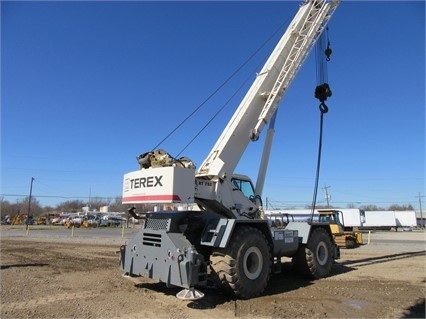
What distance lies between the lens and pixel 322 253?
12383mm

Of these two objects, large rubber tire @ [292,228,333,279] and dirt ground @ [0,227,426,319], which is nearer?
dirt ground @ [0,227,426,319]

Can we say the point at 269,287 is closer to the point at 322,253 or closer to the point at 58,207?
the point at 322,253

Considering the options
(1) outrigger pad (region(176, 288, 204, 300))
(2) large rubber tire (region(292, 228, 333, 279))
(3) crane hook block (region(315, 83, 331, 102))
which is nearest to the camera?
(1) outrigger pad (region(176, 288, 204, 300))

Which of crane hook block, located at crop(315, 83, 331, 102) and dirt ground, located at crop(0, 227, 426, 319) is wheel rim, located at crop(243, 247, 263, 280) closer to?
dirt ground, located at crop(0, 227, 426, 319)

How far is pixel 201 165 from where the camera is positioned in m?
10.6

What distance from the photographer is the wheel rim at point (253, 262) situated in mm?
9164

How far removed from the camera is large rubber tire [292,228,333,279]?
1169 centimetres

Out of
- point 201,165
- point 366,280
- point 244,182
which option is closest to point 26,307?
point 201,165

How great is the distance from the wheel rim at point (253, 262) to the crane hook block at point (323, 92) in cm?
651

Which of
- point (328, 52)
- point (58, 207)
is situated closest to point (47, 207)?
point (58, 207)

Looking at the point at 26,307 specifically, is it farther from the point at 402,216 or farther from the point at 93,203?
the point at 93,203

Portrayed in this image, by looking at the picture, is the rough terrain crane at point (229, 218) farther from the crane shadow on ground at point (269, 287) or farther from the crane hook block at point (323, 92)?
the crane hook block at point (323, 92)

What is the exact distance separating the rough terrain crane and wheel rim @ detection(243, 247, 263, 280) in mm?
23

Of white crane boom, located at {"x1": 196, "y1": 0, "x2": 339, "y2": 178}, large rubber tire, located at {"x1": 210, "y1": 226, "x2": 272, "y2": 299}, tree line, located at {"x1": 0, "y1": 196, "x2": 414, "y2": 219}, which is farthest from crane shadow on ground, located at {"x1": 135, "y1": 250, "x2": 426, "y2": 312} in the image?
tree line, located at {"x1": 0, "y1": 196, "x2": 414, "y2": 219}
